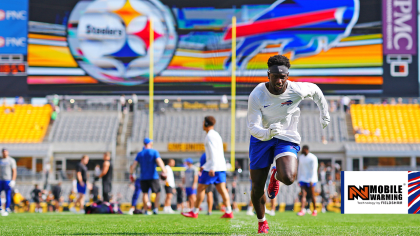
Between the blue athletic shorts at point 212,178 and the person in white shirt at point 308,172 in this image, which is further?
the person in white shirt at point 308,172

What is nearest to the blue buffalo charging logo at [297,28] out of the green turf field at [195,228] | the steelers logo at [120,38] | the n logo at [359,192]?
the steelers logo at [120,38]

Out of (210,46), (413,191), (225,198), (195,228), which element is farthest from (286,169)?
(210,46)

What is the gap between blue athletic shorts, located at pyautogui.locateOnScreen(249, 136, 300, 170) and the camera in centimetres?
511

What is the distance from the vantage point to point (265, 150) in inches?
203

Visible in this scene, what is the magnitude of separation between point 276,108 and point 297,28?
12.9 m

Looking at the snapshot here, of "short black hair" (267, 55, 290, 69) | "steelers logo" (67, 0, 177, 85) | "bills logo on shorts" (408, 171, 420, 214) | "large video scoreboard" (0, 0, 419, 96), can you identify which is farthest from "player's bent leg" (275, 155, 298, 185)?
"steelers logo" (67, 0, 177, 85)

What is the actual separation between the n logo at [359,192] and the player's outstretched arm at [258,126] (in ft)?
5.33

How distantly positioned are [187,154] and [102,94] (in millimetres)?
8652

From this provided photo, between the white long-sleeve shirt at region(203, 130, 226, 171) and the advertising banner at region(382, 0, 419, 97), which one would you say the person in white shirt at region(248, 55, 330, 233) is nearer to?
the white long-sleeve shirt at region(203, 130, 226, 171)

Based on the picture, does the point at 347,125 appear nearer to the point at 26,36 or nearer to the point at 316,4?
the point at 316,4

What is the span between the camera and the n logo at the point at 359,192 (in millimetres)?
6199

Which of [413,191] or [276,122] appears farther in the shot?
[413,191]

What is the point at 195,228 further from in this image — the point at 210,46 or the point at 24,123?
the point at 24,123

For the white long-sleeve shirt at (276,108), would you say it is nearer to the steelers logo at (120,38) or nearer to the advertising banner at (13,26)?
the steelers logo at (120,38)
